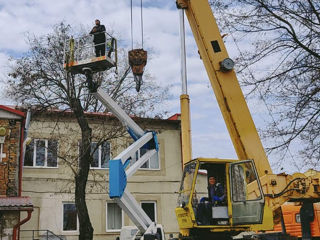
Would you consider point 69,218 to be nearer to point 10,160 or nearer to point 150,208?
point 150,208

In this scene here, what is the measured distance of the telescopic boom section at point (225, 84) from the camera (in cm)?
1256

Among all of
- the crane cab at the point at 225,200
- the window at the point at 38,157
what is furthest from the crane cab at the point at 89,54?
the window at the point at 38,157

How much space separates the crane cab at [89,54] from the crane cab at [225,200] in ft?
12.3

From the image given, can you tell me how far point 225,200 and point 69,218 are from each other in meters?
15.1

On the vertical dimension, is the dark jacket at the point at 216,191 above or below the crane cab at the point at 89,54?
below

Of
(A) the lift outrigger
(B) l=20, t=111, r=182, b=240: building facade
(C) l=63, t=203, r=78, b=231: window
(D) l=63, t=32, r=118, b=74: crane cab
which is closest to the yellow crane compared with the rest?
(A) the lift outrigger

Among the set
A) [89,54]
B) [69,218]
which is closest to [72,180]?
[69,218]

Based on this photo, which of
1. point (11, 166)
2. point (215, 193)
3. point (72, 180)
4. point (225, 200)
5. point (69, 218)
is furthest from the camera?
point (69, 218)

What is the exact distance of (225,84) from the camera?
13.1 metres

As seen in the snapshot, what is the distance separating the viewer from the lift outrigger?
1118 cm

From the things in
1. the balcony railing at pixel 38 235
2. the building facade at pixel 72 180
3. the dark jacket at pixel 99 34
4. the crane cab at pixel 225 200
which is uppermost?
the dark jacket at pixel 99 34

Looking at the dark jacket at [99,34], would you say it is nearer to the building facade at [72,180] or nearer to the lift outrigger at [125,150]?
the lift outrigger at [125,150]

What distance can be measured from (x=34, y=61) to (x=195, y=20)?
10432 millimetres

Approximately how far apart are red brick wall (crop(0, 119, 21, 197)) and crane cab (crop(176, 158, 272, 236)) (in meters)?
9.82
